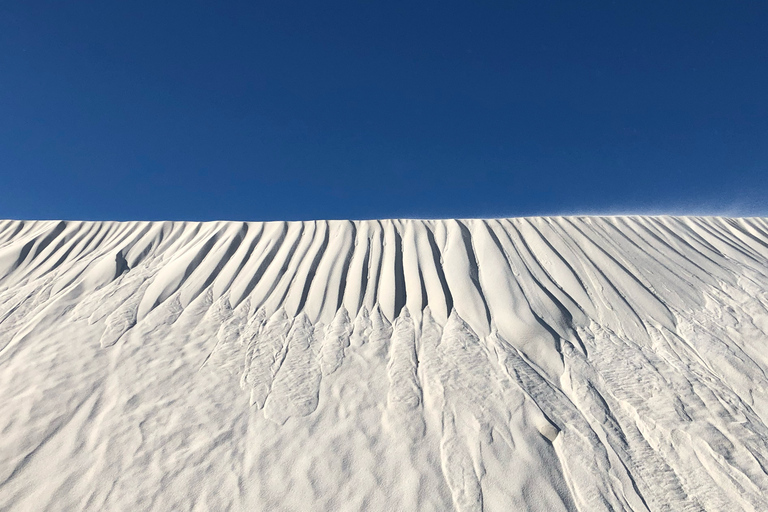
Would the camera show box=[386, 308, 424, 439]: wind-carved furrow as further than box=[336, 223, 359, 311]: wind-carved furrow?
No

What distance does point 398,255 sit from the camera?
672 cm

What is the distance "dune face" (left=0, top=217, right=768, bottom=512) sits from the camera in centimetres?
330

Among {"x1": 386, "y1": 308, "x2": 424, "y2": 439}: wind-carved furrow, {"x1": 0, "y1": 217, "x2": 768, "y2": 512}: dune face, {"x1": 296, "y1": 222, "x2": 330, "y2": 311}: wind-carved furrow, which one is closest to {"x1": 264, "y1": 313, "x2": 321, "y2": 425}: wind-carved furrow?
{"x1": 0, "y1": 217, "x2": 768, "y2": 512}: dune face

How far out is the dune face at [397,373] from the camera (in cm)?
330

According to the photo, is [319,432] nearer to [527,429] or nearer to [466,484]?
[466,484]

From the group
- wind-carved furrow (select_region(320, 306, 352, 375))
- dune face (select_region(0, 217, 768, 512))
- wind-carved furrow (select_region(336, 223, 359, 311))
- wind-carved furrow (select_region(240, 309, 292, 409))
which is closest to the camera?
dune face (select_region(0, 217, 768, 512))

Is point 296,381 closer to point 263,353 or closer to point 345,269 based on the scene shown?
point 263,353

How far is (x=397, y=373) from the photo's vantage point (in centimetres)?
441

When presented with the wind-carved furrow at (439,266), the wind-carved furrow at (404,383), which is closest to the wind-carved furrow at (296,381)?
the wind-carved furrow at (404,383)

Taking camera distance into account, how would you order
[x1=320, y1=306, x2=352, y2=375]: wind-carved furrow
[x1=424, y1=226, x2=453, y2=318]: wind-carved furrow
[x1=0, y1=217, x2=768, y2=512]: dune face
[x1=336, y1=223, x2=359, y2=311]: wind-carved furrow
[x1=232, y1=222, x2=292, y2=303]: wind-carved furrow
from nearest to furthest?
[x1=0, y1=217, x2=768, y2=512]: dune face, [x1=320, y1=306, x2=352, y2=375]: wind-carved furrow, [x1=424, y1=226, x2=453, y2=318]: wind-carved furrow, [x1=336, y1=223, x2=359, y2=311]: wind-carved furrow, [x1=232, y1=222, x2=292, y2=303]: wind-carved furrow

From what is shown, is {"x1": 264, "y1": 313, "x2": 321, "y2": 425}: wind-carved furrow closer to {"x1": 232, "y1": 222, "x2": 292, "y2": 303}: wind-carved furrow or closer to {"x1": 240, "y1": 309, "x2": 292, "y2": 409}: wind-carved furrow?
{"x1": 240, "y1": 309, "x2": 292, "y2": 409}: wind-carved furrow

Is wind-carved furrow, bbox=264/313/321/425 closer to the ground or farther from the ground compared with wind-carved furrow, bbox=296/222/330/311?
closer to the ground

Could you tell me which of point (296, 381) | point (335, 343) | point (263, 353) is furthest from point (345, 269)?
point (296, 381)

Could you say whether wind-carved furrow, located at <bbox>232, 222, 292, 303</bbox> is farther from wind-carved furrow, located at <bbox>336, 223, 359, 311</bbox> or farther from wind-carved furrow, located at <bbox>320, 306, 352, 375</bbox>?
wind-carved furrow, located at <bbox>320, 306, 352, 375</bbox>
